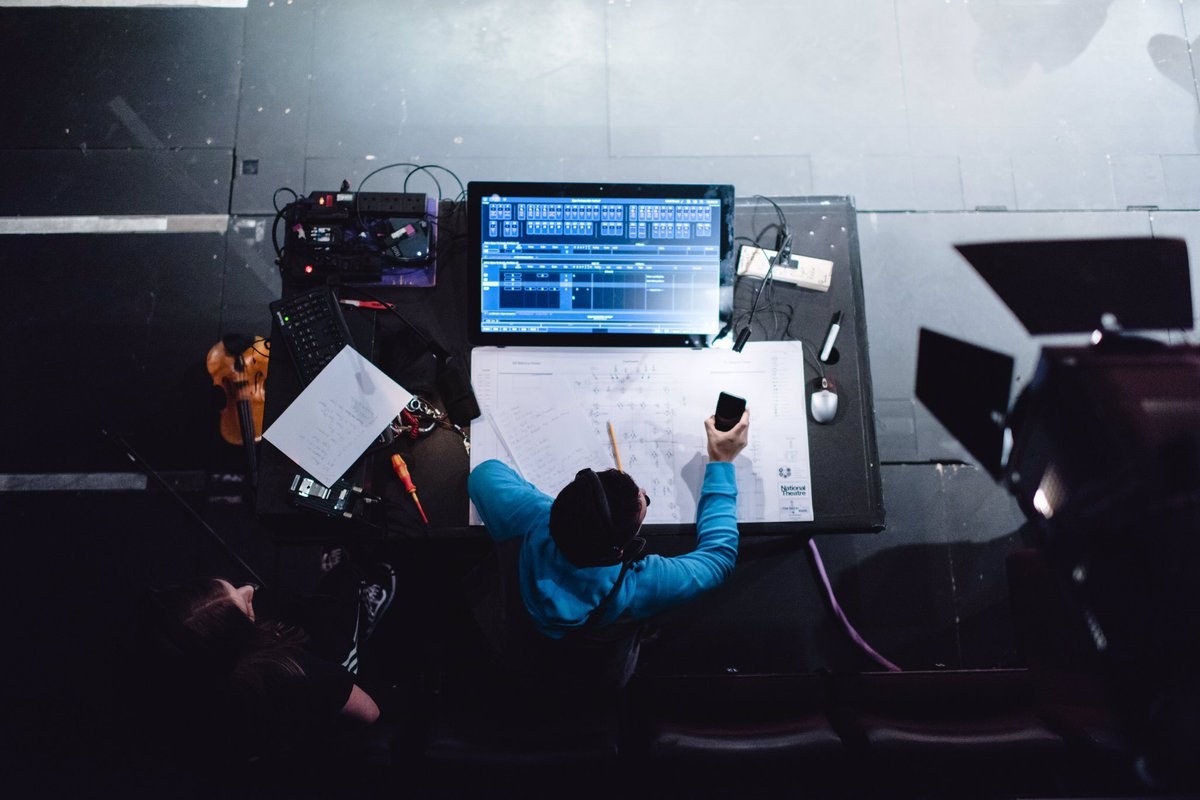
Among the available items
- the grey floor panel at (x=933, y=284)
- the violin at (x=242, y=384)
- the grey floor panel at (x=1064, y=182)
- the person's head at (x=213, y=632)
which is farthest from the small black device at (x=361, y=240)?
the grey floor panel at (x=1064, y=182)

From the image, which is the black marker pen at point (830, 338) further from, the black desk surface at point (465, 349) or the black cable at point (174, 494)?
the black cable at point (174, 494)

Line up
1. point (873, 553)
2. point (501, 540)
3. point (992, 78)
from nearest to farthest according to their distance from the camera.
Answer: point (501, 540) → point (873, 553) → point (992, 78)

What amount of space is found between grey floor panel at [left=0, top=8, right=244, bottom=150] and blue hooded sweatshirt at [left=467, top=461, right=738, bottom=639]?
7.61 feet

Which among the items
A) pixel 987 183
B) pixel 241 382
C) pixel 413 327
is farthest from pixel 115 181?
pixel 987 183

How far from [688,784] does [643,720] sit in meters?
0.23

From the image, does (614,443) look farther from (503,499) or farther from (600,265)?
(600,265)

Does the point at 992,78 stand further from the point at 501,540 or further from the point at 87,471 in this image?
the point at 87,471

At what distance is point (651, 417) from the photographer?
2391 millimetres

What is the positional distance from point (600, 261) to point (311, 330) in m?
0.86

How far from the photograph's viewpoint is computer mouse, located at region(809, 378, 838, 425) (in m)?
2.37

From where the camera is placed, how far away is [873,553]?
3.16 metres

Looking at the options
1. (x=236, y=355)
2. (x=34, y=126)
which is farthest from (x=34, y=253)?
(x=236, y=355)

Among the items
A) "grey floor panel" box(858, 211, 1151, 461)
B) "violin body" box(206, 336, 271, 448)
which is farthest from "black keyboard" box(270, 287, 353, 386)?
"grey floor panel" box(858, 211, 1151, 461)

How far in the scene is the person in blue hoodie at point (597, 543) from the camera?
1.86m
